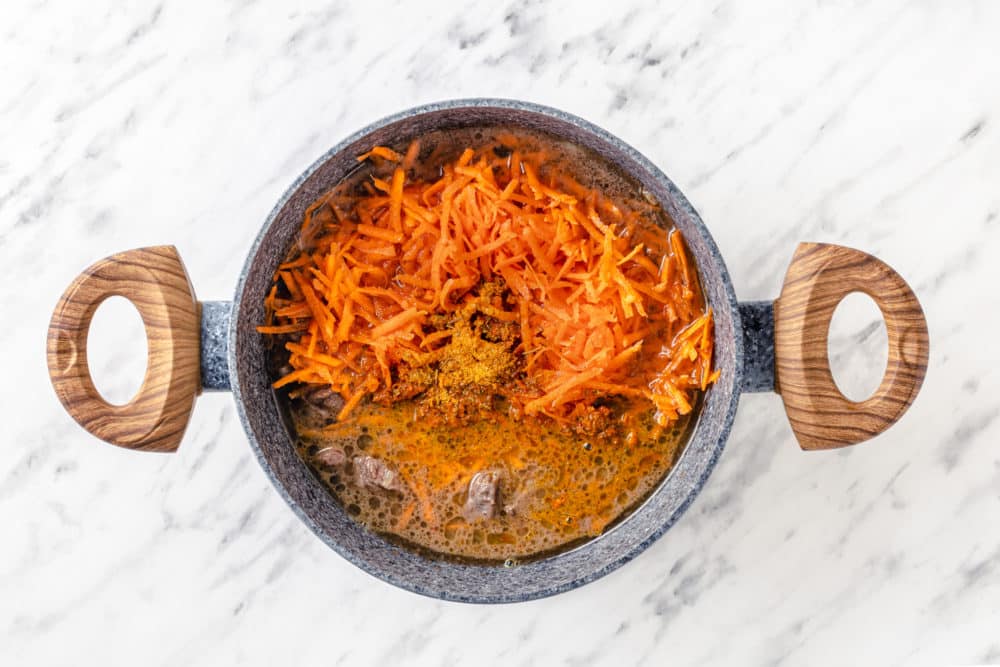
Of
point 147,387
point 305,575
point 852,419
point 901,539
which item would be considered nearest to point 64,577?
point 305,575

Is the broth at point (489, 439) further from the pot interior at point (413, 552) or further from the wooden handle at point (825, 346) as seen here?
the wooden handle at point (825, 346)

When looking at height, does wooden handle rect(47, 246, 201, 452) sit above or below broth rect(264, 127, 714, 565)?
above

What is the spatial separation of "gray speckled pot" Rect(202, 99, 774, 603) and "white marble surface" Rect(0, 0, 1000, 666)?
225mm

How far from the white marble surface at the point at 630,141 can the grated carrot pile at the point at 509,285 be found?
0.78ft

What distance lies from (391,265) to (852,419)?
0.78 metres

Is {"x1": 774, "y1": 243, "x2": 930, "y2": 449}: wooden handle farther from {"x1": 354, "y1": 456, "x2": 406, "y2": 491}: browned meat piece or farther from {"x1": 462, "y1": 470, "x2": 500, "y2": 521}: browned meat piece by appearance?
{"x1": 354, "y1": 456, "x2": 406, "y2": 491}: browned meat piece

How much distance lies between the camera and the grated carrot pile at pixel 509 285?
137cm

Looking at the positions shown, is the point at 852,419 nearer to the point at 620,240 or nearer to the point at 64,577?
the point at 620,240

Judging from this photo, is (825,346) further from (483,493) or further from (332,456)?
(332,456)

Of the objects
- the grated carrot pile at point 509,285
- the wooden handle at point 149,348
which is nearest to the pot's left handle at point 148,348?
the wooden handle at point 149,348

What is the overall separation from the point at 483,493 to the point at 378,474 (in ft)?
0.60

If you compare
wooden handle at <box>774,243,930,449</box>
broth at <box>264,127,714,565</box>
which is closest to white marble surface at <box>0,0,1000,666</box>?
broth at <box>264,127,714,565</box>

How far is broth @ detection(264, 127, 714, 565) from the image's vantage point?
1.41 metres

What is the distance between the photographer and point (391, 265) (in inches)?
55.8
